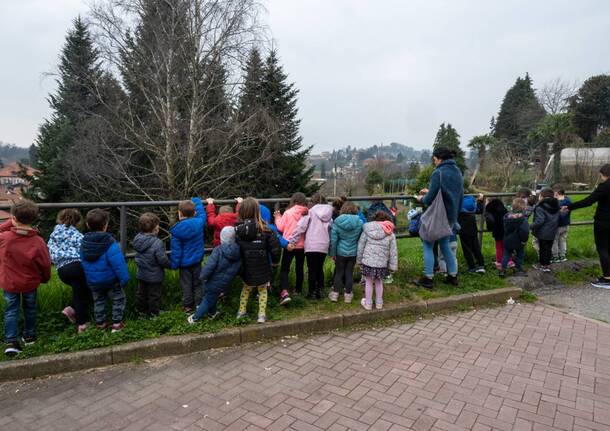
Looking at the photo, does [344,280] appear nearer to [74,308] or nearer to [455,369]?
[455,369]

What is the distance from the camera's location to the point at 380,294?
16.1 feet

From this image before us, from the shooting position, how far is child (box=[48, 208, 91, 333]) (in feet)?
12.9

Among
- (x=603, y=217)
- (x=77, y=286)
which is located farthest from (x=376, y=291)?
(x=603, y=217)

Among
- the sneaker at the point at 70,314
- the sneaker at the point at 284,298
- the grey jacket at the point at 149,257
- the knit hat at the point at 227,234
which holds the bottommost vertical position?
the sneaker at the point at 284,298

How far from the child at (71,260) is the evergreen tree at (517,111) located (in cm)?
5354

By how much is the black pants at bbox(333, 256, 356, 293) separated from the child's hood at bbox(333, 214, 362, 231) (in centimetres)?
40

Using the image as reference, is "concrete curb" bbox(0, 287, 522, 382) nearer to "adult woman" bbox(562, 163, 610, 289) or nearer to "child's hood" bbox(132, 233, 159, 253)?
"child's hood" bbox(132, 233, 159, 253)

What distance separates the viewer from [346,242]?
5000 mm

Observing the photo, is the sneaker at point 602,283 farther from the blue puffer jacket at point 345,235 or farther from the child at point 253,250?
the child at point 253,250

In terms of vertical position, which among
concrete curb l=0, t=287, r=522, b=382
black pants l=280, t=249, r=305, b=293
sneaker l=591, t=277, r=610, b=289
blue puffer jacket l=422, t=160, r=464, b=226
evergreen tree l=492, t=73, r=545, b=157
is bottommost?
sneaker l=591, t=277, r=610, b=289

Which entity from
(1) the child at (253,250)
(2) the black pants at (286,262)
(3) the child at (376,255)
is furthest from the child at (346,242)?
(1) the child at (253,250)

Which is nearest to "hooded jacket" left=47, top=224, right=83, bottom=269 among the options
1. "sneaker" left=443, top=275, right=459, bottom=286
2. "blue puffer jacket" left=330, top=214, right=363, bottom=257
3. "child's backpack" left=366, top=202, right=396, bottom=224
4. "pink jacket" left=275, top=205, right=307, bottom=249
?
"pink jacket" left=275, top=205, right=307, bottom=249

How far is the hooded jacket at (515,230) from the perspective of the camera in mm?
5984

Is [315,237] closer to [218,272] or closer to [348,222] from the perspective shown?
[348,222]
